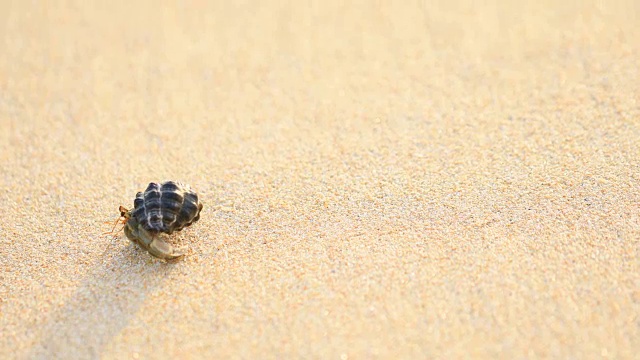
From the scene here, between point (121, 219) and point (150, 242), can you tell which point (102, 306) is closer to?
point (150, 242)

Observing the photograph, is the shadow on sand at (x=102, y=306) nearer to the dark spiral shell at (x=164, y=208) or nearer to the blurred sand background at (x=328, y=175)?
the blurred sand background at (x=328, y=175)

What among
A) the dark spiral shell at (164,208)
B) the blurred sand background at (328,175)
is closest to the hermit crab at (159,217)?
the dark spiral shell at (164,208)

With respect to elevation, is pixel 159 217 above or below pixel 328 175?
above

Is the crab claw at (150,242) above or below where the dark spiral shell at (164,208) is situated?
below

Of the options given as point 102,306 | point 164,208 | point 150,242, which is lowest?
point 102,306

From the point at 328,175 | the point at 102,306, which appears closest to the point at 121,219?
the point at 102,306

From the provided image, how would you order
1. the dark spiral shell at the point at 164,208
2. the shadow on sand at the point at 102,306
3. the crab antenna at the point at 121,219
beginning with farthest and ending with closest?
the crab antenna at the point at 121,219 < the dark spiral shell at the point at 164,208 < the shadow on sand at the point at 102,306

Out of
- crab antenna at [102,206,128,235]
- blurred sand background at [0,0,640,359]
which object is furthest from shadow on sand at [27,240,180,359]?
crab antenna at [102,206,128,235]

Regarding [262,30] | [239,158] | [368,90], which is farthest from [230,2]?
[239,158]

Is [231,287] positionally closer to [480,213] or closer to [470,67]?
[480,213]
